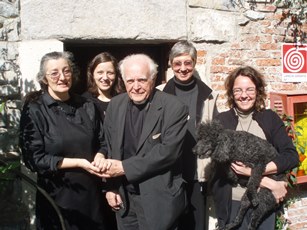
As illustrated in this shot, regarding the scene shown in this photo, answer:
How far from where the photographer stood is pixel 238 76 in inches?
119

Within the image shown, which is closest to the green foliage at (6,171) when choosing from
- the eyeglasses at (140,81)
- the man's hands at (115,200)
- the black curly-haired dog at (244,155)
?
the man's hands at (115,200)

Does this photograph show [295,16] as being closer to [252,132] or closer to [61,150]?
[252,132]

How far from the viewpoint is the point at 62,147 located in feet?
8.61

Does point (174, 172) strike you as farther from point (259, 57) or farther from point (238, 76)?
point (259, 57)

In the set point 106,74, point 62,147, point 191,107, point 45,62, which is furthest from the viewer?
point 106,74

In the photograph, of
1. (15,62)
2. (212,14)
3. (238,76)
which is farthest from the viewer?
(212,14)

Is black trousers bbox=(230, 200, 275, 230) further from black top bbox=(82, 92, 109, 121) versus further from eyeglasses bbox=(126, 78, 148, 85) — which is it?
black top bbox=(82, 92, 109, 121)

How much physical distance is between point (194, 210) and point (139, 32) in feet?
5.65

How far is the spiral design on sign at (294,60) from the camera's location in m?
4.23

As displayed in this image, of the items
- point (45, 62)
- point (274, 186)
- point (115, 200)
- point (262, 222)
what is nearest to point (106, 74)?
point (45, 62)

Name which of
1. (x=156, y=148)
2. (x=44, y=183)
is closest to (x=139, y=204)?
(x=156, y=148)

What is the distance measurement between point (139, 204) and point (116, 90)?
Result: 114 cm

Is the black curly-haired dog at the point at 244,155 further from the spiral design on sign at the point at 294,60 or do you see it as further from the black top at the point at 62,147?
the spiral design on sign at the point at 294,60

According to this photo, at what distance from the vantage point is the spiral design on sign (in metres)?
4.23
